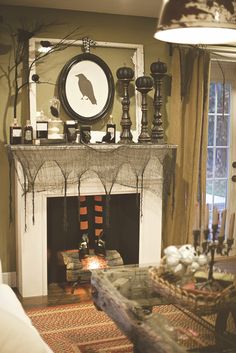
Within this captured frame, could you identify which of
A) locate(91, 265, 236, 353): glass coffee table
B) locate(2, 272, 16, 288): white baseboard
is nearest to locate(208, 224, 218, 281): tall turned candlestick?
locate(91, 265, 236, 353): glass coffee table

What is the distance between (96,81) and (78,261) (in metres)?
1.60

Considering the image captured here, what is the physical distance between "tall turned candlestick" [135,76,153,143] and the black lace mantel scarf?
107 millimetres

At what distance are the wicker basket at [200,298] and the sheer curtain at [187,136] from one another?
218cm

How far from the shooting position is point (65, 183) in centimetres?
409

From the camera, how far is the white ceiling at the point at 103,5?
391 cm

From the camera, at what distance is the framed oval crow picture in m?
4.21

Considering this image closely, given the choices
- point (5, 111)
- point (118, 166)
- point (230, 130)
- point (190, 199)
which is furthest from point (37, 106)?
point (230, 130)

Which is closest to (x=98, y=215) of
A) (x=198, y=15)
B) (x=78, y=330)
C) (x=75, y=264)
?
(x=75, y=264)

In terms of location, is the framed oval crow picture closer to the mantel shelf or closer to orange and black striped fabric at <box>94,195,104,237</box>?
the mantel shelf

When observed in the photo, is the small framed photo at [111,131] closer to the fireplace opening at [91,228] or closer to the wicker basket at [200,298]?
the fireplace opening at [91,228]

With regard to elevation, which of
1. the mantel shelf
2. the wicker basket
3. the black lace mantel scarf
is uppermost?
the mantel shelf

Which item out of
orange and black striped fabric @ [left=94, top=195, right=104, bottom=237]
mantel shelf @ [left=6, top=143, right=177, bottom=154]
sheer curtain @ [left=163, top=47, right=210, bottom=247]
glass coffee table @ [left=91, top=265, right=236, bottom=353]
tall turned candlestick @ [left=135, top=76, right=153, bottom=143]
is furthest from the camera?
sheer curtain @ [left=163, top=47, right=210, bottom=247]

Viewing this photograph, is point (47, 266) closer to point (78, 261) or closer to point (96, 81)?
point (78, 261)

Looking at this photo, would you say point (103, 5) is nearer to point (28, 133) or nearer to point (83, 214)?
point (28, 133)
